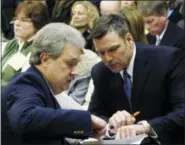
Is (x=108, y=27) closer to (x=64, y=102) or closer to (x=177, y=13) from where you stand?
(x=64, y=102)

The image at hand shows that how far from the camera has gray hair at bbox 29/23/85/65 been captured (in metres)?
2.62

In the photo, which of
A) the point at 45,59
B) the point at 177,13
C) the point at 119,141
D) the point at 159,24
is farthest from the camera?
the point at 177,13

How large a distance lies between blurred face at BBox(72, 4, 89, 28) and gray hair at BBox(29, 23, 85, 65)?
299 cm

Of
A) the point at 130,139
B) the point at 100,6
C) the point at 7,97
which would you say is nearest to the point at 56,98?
the point at 7,97

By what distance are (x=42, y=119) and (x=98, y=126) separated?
25 cm

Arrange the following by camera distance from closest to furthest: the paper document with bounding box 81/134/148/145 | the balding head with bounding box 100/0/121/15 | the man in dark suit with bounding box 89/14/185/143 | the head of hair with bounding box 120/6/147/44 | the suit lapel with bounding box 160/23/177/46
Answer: the paper document with bounding box 81/134/148/145, the man in dark suit with bounding box 89/14/185/143, the head of hair with bounding box 120/6/147/44, the suit lapel with bounding box 160/23/177/46, the balding head with bounding box 100/0/121/15

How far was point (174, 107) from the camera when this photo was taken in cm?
297

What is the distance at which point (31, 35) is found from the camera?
5.11 m

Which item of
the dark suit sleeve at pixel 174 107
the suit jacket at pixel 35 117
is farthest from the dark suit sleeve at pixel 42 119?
the dark suit sleeve at pixel 174 107

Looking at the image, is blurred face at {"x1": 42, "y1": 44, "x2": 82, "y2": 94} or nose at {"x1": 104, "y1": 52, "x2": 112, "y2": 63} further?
nose at {"x1": 104, "y1": 52, "x2": 112, "y2": 63}

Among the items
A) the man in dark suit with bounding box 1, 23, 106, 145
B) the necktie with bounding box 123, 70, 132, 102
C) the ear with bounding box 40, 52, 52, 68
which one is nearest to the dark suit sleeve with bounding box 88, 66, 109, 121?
the necktie with bounding box 123, 70, 132, 102

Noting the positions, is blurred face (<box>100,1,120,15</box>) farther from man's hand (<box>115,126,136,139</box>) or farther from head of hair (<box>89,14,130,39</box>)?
man's hand (<box>115,126,136,139</box>)

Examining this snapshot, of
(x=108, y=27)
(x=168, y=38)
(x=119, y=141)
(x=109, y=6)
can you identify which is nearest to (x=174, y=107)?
(x=108, y=27)

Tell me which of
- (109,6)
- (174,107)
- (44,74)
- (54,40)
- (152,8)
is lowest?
(109,6)
